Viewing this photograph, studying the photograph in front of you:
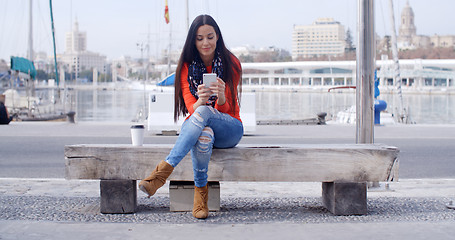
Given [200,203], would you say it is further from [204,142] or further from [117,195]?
[117,195]

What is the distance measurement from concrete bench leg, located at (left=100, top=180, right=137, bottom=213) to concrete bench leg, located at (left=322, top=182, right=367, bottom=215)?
1.65 meters

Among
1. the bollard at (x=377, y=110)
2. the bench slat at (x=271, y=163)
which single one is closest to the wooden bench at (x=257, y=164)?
the bench slat at (x=271, y=163)

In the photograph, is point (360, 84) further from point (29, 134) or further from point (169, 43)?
point (169, 43)

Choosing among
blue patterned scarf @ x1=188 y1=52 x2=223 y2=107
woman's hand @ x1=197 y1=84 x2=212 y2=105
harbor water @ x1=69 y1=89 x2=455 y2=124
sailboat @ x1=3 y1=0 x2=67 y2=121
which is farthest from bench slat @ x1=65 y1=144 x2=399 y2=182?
sailboat @ x1=3 y1=0 x2=67 y2=121

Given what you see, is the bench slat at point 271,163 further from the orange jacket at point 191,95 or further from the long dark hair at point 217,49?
the long dark hair at point 217,49

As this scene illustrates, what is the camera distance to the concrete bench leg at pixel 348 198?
4.59m

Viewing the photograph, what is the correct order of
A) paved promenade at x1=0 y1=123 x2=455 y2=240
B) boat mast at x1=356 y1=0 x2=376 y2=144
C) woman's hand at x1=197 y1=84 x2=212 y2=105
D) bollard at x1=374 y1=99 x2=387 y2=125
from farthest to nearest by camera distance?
1. bollard at x1=374 y1=99 x2=387 y2=125
2. boat mast at x1=356 y1=0 x2=376 y2=144
3. woman's hand at x1=197 y1=84 x2=212 y2=105
4. paved promenade at x1=0 y1=123 x2=455 y2=240

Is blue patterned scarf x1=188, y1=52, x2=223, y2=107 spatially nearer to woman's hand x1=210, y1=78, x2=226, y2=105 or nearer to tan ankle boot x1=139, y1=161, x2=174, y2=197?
woman's hand x1=210, y1=78, x2=226, y2=105

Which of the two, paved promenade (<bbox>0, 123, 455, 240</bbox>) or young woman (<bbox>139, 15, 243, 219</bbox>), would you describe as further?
young woman (<bbox>139, 15, 243, 219</bbox>)

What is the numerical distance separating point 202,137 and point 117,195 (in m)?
0.89

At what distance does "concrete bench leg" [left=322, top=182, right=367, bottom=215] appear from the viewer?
4594 mm

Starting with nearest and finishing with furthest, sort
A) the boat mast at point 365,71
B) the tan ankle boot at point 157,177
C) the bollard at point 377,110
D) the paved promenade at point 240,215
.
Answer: the paved promenade at point 240,215
the tan ankle boot at point 157,177
the boat mast at point 365,71
the bollard at point 377,110

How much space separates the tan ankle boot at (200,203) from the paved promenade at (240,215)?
0.06 metres

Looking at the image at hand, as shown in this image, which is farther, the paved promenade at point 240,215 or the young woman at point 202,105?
the young woman at point 202,105
